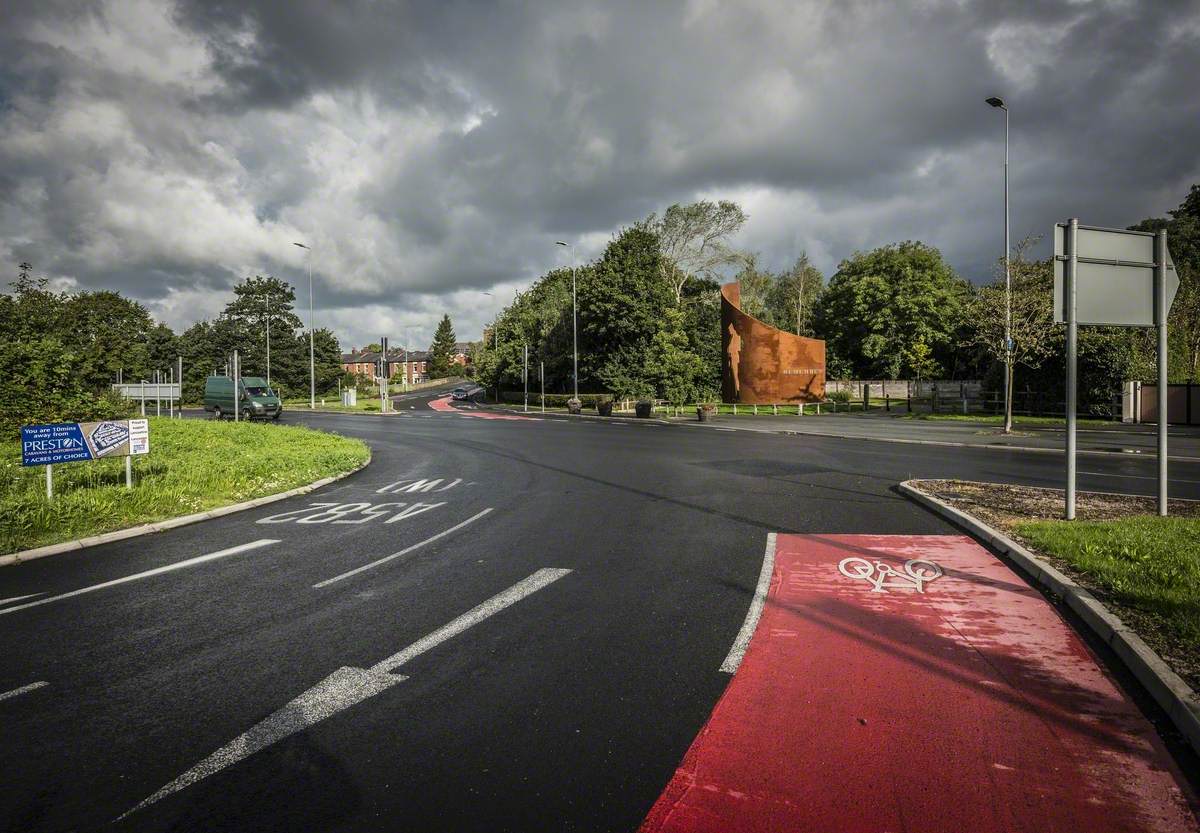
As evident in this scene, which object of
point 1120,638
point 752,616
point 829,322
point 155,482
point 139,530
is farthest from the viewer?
point 829,322

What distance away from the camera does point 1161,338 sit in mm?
8914

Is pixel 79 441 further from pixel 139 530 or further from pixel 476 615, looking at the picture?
pixel 476 615

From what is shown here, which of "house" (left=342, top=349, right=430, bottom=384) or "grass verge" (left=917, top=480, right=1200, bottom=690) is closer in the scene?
"grass verge" (left=917, top=480, right=1200, bottom=690)

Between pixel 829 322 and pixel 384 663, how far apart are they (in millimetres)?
68928

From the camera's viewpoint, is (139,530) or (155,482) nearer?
(139,530)

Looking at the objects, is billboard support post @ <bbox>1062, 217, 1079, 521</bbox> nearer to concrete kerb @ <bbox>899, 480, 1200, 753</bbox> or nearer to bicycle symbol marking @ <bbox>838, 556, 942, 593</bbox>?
concrete kerb @ <bbox>899, 480, 1200, 753</bbox>

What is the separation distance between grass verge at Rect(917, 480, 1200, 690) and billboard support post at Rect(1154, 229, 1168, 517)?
1.55 ft

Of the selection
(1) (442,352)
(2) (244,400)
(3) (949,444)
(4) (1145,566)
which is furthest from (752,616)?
(1) (442,352)

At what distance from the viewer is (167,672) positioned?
4.66 metres

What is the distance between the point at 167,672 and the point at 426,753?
2356mm

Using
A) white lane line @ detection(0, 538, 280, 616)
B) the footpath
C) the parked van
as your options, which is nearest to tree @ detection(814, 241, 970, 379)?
the footpath

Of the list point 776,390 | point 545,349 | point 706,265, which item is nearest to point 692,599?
point 776,390

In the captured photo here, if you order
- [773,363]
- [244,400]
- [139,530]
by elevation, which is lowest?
[139,530]

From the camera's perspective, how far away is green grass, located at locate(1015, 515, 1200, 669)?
4.79 meters
